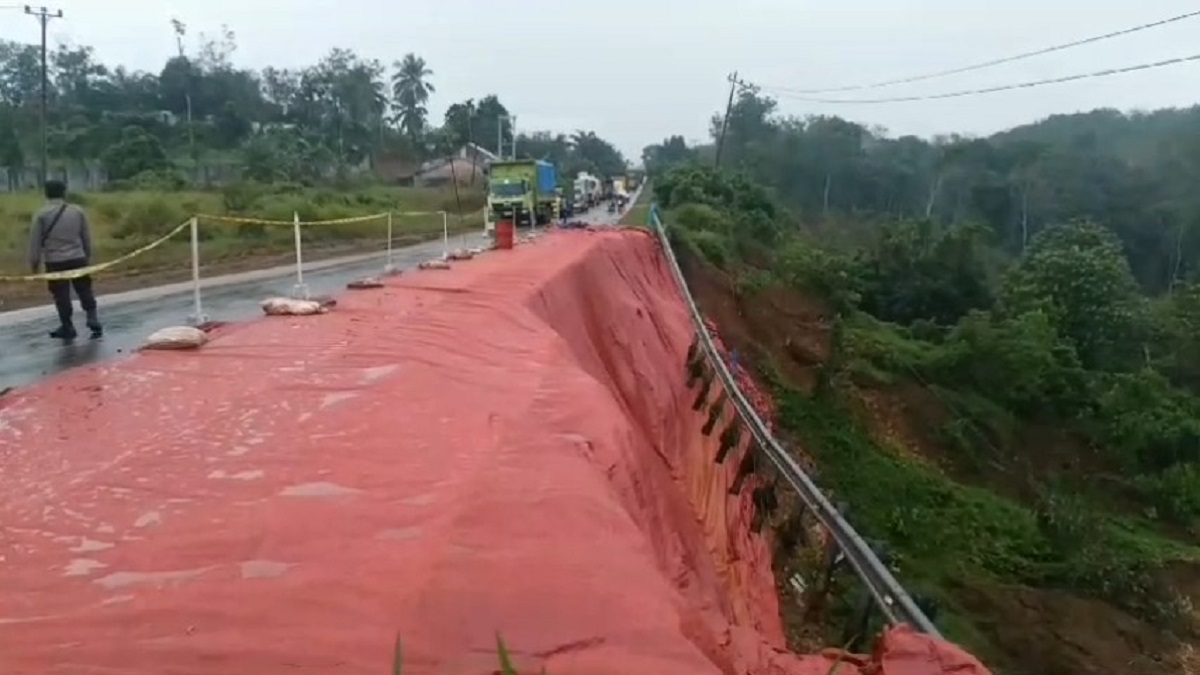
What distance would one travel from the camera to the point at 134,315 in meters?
10.9

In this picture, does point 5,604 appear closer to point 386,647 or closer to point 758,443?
point 386,647

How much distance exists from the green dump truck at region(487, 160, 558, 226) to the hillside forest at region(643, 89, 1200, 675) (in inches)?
210

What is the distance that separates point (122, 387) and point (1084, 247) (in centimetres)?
3420

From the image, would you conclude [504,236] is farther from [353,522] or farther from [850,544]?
[353,522]

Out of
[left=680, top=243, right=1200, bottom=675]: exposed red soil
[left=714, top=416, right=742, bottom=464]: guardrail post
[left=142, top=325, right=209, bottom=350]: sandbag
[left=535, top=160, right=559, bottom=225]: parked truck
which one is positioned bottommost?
[left=680, top=243, right=1200, bottom=675]: exposed red soil

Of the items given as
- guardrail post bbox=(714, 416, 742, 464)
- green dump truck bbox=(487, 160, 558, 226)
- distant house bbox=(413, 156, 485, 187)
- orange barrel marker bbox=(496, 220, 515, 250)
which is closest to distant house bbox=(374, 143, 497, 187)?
distant house bbox=(413, 156, 485, 187)

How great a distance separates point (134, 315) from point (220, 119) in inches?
1802

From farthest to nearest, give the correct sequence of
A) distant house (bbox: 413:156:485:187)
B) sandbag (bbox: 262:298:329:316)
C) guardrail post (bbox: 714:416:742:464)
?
distant house (bbox: 413:156:485:187)
guardrail post (bbox: 714:416:742:464)
sandbag (bbox: 262:298:329:316)

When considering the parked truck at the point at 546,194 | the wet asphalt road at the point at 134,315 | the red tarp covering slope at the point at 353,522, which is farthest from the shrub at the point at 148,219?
the red tarp covering slope at the point at 353,522

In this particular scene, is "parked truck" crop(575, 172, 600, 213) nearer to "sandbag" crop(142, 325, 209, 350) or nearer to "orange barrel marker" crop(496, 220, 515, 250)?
"orange barrel marker" crop(496, 220, 515, 250)

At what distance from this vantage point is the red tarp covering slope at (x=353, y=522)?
8.92 feet

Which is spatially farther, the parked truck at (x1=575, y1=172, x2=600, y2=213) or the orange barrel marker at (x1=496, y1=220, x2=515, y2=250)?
the parked truck at (x1=575, y1=172, x2=600, y2=213)

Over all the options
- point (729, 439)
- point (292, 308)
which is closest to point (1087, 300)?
point (729, 439)

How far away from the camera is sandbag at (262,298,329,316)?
27.9 ft
